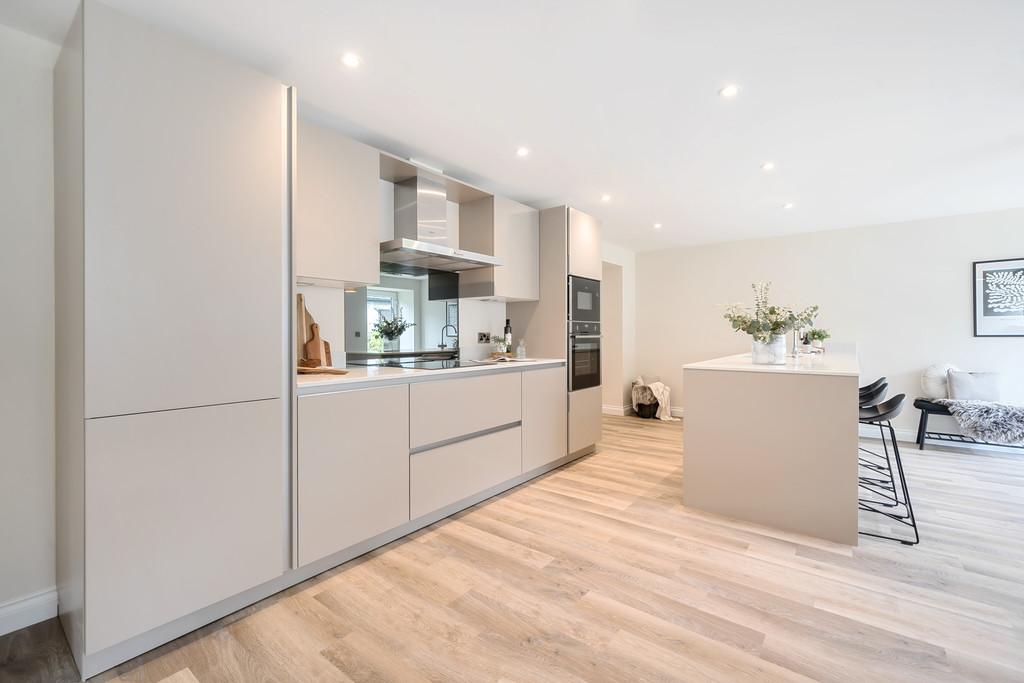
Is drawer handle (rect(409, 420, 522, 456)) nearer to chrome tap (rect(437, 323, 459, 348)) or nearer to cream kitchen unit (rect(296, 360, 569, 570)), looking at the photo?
cream kitchen unit (rect(296, 360, 569, 570))

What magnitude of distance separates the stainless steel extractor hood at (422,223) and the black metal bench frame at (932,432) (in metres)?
4.71

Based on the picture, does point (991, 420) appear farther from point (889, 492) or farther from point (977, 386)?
point (889, 492)

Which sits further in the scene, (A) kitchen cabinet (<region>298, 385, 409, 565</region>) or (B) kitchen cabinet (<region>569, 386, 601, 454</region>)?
(B) kitchen cabinet (<region>569, 386, 601, 454</region>)

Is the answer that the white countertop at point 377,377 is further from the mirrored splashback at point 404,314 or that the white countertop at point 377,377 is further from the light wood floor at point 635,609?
the light wood floor at point 635,609

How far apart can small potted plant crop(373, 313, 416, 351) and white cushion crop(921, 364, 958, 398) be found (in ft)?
17.9

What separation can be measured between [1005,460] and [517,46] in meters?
5.56

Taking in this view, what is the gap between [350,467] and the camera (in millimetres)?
2195

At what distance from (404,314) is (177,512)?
1928mm

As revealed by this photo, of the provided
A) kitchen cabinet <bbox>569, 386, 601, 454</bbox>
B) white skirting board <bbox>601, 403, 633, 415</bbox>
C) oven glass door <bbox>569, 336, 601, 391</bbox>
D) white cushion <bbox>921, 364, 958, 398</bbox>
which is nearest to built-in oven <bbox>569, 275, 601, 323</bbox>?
oven glass door <bbox>569, 336, 601, 391</bbox>

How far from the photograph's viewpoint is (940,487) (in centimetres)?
334

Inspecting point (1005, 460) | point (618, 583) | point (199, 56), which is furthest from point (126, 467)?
point (1005, 460)

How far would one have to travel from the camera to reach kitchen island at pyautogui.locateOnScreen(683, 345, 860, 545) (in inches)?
97.6

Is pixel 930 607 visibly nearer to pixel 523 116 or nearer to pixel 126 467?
pixel 523 116

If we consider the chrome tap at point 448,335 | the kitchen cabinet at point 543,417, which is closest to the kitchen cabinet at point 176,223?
the chrome tap at point 448,335
